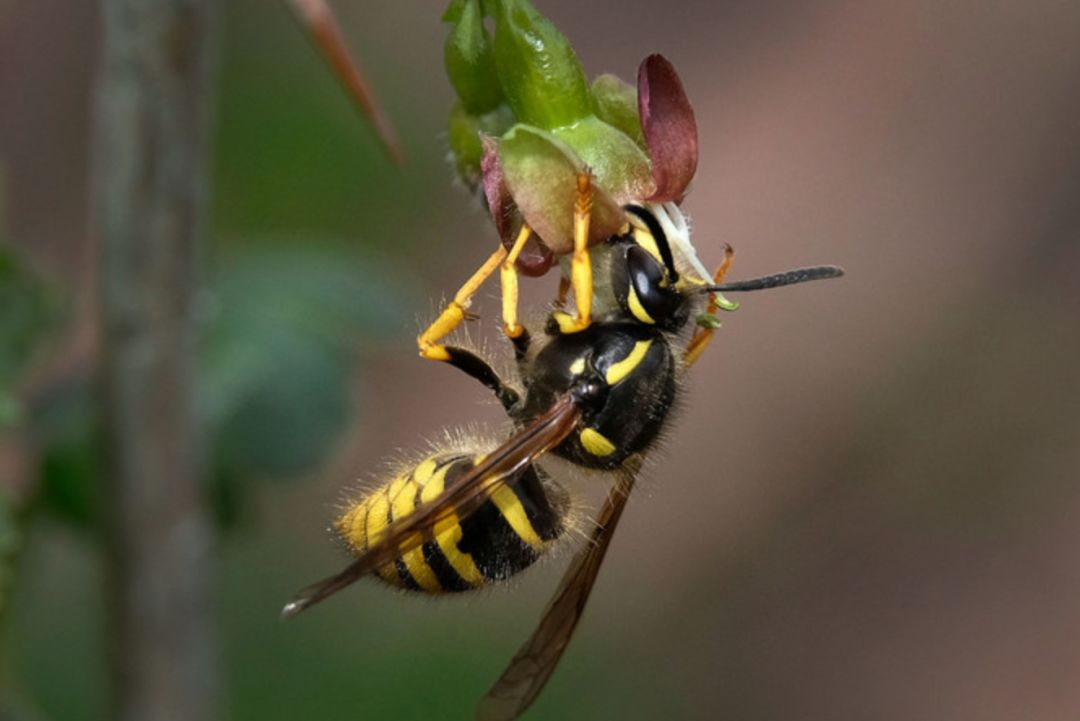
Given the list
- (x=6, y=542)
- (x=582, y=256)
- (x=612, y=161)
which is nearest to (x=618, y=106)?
(x=612, y=161)

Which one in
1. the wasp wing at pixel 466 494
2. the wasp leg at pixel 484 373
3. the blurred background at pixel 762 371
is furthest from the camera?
the blurred background at pixel 762 371

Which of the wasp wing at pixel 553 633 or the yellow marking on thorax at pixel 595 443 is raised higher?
the yellow marking on thorax at pixel 595 443

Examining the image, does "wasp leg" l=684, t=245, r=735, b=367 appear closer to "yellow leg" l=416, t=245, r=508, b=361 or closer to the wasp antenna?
the wasp antenna

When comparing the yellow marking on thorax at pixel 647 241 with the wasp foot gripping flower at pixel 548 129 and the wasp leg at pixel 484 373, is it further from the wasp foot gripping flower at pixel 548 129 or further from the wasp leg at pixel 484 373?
the wasp leg at pixel 484 373

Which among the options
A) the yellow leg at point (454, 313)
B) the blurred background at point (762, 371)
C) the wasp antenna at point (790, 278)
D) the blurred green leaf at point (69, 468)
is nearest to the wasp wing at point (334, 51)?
the yellow leg at point (454, 313)

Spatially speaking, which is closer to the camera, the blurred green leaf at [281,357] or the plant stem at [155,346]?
the plant stem at [155,346]

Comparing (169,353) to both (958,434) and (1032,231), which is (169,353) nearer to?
(958,434)

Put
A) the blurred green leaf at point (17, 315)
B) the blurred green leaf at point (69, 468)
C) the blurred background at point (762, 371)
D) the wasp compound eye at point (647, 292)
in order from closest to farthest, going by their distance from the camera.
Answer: the wasp compound eye at point (647, 292) → the blurred green leaf at point (17, 315) → the blurred green leaf at point (69, 468) → the blurred background at point (762, 371)
